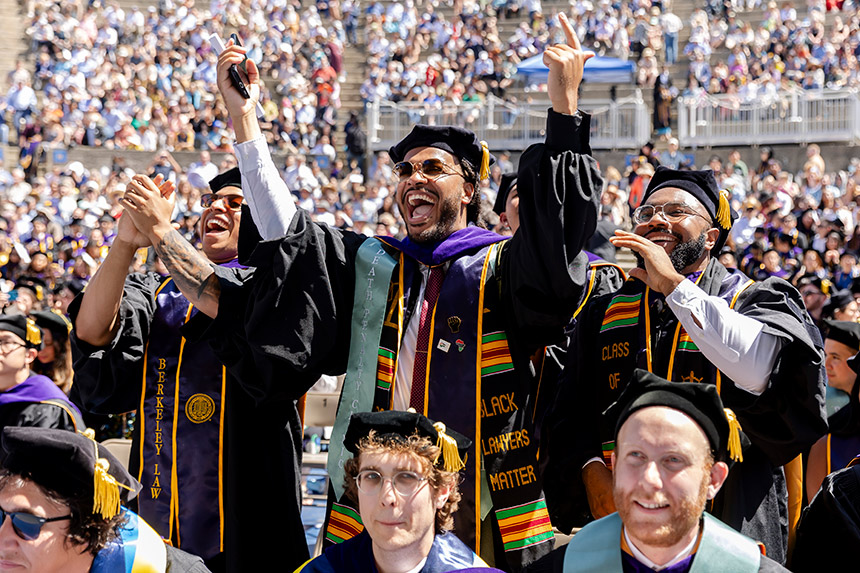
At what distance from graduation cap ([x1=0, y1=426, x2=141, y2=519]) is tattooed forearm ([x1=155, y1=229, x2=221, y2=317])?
3.38ft

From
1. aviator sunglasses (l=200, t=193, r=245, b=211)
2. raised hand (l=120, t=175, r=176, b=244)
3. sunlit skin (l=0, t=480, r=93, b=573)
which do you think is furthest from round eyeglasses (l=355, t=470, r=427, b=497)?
aviator sunglasses (l=200, t=193, r=245, b=211)

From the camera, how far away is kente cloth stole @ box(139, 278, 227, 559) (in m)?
5.01

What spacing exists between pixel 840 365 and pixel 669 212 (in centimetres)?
240

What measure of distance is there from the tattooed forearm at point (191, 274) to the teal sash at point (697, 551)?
1807mm

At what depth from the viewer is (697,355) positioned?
448 cm

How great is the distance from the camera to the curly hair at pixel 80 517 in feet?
12.2

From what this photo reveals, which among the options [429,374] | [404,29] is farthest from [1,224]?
[429,374]

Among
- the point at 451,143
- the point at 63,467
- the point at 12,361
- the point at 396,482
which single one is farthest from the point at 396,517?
the point at 12,361

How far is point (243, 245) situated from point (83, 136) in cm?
1912

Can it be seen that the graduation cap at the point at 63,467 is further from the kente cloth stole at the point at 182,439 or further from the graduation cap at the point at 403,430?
the kente cloth stole at the point at 182,439

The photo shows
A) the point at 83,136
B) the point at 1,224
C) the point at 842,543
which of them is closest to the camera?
the point at 842,543

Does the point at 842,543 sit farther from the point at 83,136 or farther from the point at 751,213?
the point at 83,136

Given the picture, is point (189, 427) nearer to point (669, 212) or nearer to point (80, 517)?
point (80, 517)

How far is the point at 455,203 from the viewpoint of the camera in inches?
181
